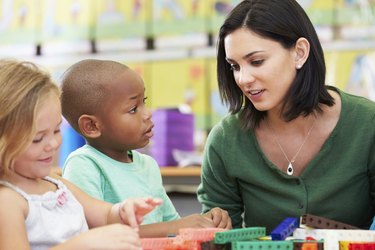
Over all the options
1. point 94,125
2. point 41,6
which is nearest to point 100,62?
point 94,125

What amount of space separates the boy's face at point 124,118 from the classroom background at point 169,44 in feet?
5.84

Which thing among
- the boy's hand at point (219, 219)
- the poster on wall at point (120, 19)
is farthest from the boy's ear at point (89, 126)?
the poster on wall at point (120, 19)

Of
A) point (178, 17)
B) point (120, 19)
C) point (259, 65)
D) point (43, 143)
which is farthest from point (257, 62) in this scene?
point (120, 19)

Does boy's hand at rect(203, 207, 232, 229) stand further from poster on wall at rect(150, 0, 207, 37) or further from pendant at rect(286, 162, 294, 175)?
poster on wall at rect(150, 0, 207, 37)

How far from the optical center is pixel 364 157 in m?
1.87

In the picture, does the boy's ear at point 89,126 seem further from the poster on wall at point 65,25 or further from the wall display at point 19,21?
the wall display at point 19,21

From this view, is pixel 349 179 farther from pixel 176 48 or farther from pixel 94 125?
pixel 176 48

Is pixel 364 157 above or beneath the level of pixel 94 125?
beneath

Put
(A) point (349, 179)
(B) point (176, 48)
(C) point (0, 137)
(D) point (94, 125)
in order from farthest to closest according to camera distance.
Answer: (B) point (176, 48)
(A) point (349, 179)
(D) point (94, 125)
(C) point (0, 137)

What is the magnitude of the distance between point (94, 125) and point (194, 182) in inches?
62.9

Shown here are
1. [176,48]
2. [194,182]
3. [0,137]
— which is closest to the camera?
[0,137]

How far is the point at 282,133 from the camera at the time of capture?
1.98 meters

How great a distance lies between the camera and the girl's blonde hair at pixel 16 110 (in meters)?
1.22

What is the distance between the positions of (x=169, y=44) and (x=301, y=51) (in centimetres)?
310
